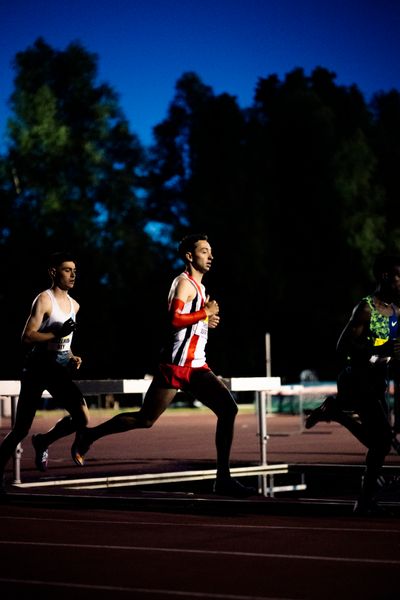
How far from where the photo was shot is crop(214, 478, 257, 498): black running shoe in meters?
9.87

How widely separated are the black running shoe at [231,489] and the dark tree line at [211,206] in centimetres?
3935

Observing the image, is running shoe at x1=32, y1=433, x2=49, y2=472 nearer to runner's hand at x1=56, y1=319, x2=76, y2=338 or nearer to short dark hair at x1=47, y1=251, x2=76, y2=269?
runner's hand at x1=56, y1=319, x2=76, y2=338

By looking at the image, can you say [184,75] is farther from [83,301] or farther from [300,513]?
[300,513]

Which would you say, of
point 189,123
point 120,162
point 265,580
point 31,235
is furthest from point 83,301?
point 265,580

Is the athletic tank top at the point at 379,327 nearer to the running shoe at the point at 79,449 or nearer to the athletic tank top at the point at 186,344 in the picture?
the athletic tank top at the point at 186,344

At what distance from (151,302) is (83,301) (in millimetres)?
6309

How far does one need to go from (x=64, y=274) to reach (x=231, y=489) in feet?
8.28

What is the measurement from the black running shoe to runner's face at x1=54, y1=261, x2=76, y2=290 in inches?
91.9

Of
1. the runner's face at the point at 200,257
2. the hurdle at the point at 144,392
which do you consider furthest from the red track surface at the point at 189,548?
the runner's face at the point at 200,257

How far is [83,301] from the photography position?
49.6 metres

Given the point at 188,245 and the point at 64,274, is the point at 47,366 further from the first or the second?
the point at 188,245

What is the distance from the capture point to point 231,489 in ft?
32.4

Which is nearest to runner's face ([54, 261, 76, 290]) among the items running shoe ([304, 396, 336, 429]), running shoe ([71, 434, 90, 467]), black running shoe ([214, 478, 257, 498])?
running shoe ([71, 434, 90, 467])

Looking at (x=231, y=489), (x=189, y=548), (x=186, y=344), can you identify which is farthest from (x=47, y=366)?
(x=189, y=548)
